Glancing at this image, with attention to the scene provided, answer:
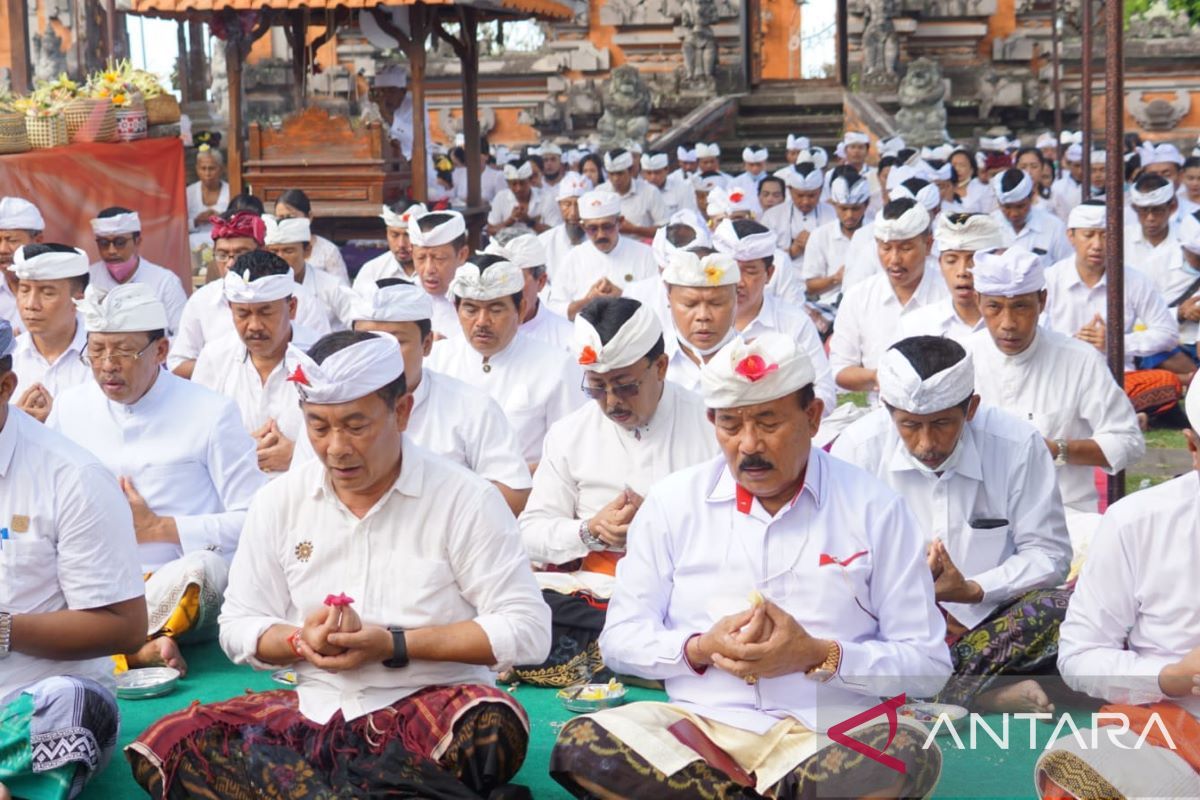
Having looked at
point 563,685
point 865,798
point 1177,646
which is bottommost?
point 563,685

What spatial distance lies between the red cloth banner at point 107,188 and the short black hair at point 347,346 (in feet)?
21.4

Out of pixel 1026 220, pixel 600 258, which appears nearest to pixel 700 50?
pixel 1026 220

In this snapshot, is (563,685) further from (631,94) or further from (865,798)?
(631,94)

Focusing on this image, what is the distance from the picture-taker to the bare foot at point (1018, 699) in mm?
4922

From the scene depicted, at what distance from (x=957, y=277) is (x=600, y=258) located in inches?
152

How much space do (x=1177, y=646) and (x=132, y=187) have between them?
8496 mm

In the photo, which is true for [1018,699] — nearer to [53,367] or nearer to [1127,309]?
[53,367]

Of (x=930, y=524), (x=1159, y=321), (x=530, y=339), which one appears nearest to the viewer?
(x=930, y=524)

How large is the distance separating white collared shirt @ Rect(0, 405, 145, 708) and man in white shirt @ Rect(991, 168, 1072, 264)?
807 centimetres

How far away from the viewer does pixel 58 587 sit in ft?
14.1

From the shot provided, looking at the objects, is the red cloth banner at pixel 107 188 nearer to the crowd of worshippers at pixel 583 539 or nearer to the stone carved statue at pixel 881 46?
the crowd of worshippers at pixel 583 539

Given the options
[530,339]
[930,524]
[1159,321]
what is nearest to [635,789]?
[930,524]

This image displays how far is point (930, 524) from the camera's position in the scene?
202 inches

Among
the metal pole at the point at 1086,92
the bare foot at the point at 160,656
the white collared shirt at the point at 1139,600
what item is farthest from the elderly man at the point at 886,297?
the white collared shirt at the point at 1139,600
